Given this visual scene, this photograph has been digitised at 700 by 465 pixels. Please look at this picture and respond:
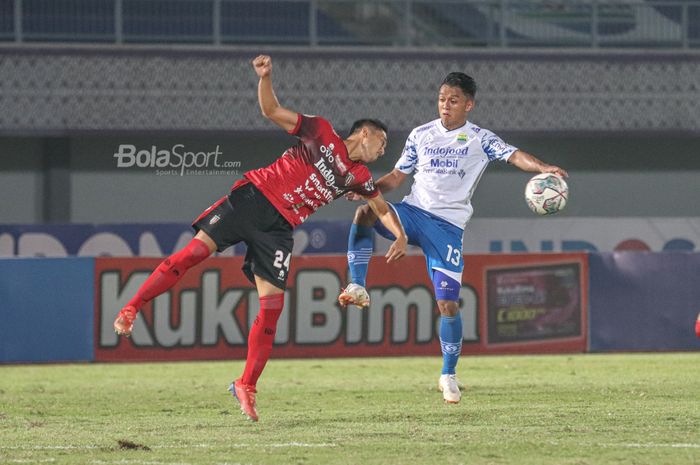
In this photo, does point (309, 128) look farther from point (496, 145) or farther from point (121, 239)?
point (121, 239)

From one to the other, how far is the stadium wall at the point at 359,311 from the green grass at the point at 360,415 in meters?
0.71

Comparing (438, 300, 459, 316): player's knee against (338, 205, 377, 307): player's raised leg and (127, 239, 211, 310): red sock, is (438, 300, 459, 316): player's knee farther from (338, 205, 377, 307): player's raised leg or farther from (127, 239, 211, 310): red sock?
(127, 239, 211, 310): red sock

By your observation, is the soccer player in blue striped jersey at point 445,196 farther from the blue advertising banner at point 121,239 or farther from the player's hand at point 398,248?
the blue advertising banner at point 121,239

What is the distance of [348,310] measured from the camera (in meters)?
16.7

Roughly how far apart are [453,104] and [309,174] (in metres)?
1.74

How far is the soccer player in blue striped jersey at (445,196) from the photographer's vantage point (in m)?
9.90

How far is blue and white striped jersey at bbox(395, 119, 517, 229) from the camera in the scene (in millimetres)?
9953

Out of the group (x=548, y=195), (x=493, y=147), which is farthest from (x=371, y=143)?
(x=548, y=195)

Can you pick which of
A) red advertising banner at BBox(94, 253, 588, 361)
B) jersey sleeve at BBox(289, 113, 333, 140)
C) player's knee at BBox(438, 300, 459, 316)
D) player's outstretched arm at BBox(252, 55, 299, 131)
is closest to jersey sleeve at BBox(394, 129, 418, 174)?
player's knee at BBox(438, 300, 459, 316)

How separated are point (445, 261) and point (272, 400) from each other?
2160 millimetres

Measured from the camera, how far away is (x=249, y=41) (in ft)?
74.4

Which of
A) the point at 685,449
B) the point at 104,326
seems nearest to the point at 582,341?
the point at 104,326

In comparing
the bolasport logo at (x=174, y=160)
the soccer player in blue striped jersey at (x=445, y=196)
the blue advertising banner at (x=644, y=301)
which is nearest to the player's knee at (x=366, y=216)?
the soccer player in blue striped jersey at (x=445, y=196)

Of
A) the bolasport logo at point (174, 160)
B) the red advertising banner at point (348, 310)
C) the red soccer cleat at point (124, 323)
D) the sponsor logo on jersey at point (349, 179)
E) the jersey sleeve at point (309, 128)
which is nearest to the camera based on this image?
the red soccer cleat at point (124, 323)
